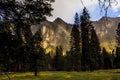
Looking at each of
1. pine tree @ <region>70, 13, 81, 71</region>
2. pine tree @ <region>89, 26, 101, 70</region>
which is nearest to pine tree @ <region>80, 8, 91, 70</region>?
pine tree @ <region>89, 26, 101, 70</region>

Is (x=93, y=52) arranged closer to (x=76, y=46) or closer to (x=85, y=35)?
(x=85, y=35)

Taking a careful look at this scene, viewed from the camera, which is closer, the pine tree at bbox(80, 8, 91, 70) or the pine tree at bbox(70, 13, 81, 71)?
the pine tree at bbox(80, 8, 91, 70)

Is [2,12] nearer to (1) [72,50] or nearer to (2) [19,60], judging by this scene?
(2) [19,60]

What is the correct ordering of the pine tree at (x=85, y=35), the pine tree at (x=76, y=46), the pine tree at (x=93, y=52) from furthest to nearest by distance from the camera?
the pine tree at (x=76, y=46) → the pine tree at (x=85, y=35) → the pine tree at (x=93, y=52)

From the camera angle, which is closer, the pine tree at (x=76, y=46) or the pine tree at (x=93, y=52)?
the pine tree at (x=93, y=52)

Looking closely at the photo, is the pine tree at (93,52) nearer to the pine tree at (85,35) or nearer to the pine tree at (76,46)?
the pine tree at (85,35)

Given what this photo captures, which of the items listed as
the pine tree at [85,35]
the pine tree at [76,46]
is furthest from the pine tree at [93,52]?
→ the pine tree at [76,46]

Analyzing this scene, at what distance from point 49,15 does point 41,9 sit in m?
0.67

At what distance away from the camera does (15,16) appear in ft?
37.7

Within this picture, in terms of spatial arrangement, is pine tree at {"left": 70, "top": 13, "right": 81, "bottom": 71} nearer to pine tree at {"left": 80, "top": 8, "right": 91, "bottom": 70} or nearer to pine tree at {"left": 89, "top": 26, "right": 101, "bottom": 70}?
pine tree at {"left": 80, "top": 8, "right": 91, "bottom": 70}

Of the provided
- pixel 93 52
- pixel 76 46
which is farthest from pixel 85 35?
pixel 93 52

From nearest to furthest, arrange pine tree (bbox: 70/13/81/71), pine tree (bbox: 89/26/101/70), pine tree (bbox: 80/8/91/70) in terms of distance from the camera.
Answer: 1. pine tree (bbox: 89/26/101/70)
2. pine tree (bbox: 80/8/91/70)
3. pine tree (bbox: 70/13/81/71)

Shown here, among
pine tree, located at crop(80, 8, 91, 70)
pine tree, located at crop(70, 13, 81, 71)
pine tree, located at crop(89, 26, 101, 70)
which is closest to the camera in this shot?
pine tree, located at crop(89, 26, 101, 70)

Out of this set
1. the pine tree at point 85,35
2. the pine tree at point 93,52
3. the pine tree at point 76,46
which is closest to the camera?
the pine tree at point 93,52
